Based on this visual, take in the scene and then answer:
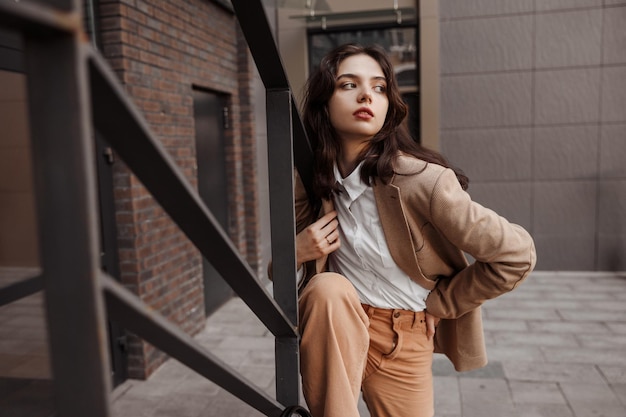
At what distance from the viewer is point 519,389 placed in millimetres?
3705

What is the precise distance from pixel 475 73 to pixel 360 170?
19.2 feet

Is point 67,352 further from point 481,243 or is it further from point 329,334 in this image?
point 481,243

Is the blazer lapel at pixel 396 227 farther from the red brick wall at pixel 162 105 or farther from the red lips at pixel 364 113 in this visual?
the red brick wall at pixel 162 105

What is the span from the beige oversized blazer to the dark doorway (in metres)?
Answer: 3.46

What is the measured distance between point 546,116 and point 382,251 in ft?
19.8

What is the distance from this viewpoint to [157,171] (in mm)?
821

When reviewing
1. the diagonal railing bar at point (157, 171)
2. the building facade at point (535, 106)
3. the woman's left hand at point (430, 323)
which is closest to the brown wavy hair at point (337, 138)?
the woman's left hand at point (430, 323)

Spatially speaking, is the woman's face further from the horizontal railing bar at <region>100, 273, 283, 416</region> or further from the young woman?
the horizontal railing bar at <region>100, 273, 283, 416</region>

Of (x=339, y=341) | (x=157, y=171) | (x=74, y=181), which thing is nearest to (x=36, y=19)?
(x=74, y=181)

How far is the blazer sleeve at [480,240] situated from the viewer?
1482 mm

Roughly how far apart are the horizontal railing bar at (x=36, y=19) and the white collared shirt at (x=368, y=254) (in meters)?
1.19

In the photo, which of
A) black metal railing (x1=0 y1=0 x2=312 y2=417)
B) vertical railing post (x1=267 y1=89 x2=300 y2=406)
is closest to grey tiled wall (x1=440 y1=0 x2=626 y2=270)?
vertical railing post (x1=267 y1=89 x2=300 y2=406)

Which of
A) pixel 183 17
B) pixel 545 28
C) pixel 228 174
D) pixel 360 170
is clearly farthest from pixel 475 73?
pixel 360 170

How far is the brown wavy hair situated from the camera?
1.68 metres
